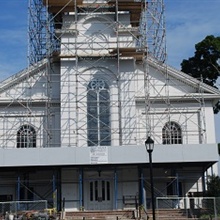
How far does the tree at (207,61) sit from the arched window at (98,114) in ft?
44.4

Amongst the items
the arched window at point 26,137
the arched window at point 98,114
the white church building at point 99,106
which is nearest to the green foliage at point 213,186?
the white church building at point 99,106

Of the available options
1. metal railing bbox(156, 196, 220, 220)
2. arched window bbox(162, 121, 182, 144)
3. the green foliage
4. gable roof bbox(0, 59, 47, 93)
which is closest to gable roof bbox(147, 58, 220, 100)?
arched window bbox(162, 121, 182, 144)

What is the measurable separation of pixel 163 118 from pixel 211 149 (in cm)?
586

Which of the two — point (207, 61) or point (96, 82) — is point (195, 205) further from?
point (207, 61)

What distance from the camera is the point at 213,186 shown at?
33594mm

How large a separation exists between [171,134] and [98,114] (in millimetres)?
5458

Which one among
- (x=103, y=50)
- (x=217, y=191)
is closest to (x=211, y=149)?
(x=217, y=191)

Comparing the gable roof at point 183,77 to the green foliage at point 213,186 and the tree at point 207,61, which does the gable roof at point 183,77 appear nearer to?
the green foliage at point 213,186

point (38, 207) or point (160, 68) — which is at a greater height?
point (160, 68)

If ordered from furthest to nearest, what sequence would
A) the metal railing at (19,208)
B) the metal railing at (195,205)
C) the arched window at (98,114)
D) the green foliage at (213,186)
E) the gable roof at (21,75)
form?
the gable roof at (21,75) < the arched window at (98,114) < the green foliage at (213,186) < the metal railing at (195,205) < the metal railing at (19,208)

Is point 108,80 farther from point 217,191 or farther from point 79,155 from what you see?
point 217,191

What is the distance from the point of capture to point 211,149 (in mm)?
32750

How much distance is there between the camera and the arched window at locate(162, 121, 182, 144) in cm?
3775

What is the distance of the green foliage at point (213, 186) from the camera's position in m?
32.8
